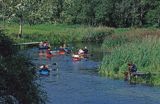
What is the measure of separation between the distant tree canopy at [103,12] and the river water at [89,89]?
181ft

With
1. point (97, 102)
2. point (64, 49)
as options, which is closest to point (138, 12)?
point (64, 49)

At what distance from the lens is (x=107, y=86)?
48688mm

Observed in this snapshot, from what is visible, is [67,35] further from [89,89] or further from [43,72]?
[89,89]

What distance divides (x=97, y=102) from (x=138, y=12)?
7996 centimetres

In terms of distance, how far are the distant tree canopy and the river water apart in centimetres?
5512

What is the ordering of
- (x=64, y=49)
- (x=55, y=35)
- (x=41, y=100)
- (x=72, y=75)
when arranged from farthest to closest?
(x=55, y=35)
(x=64, y=49)
(x=72, y=75)
(x=41, y=100)

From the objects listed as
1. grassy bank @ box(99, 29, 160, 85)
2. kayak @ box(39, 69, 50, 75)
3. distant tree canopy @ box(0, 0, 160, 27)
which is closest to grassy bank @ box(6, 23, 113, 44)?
distant tree canopy @ box(0, 0, 160, 27)

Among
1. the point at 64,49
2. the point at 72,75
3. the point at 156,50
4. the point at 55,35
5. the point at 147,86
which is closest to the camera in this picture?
the point at 147,86

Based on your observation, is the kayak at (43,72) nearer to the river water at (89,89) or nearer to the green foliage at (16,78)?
the river water at (89,89)

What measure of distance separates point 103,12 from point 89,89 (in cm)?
6953

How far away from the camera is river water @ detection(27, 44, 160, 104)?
139 ft

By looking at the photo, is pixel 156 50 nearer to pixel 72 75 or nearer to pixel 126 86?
pixel 126 86

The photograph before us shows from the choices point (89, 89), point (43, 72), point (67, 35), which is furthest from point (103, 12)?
point (89, 89)

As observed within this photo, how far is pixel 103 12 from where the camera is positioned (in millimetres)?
116125
